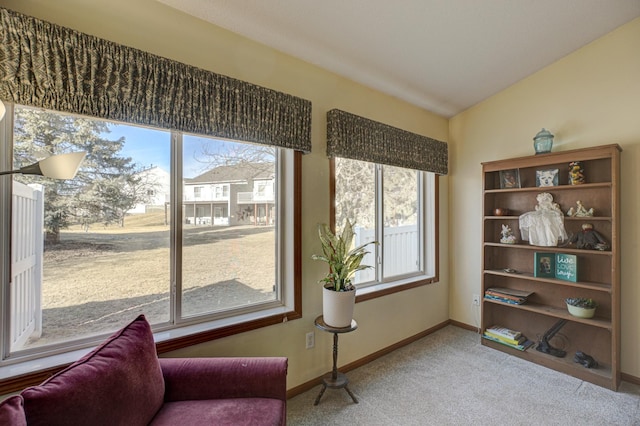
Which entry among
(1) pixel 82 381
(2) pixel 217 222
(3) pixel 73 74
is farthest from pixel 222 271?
(3) pixel 73 74

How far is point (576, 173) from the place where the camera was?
2479mm

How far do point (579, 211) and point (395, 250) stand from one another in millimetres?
1649

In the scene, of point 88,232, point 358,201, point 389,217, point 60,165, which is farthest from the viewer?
point 389,217

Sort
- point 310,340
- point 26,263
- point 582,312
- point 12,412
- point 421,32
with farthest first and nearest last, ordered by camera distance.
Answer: point 582,312
point 310,340
point 421,32
point 26,263
point 12,412

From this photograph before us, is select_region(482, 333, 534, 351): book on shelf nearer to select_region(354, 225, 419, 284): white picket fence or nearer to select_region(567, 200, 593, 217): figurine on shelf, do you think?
select_region(354, 225, 419, 284): white picket fence

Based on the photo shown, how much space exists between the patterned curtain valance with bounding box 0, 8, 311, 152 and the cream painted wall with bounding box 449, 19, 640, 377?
2.43 meters

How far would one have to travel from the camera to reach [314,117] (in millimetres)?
2330

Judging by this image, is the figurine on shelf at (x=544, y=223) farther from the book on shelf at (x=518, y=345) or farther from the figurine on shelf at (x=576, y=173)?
the book on shelf at (x=518, y=345)

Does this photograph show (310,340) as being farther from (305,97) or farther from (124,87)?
(124,87)

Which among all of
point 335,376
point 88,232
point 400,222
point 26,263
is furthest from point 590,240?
point 26,263

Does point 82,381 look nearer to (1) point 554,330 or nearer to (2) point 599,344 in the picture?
(1) point 554,330

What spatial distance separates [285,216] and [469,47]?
2.04 meters

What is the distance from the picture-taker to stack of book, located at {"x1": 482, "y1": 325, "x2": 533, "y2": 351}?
2.76 m

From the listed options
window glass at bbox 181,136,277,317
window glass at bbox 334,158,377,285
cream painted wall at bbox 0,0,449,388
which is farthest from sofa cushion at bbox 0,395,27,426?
window glass at bbox 334,158,377,285
